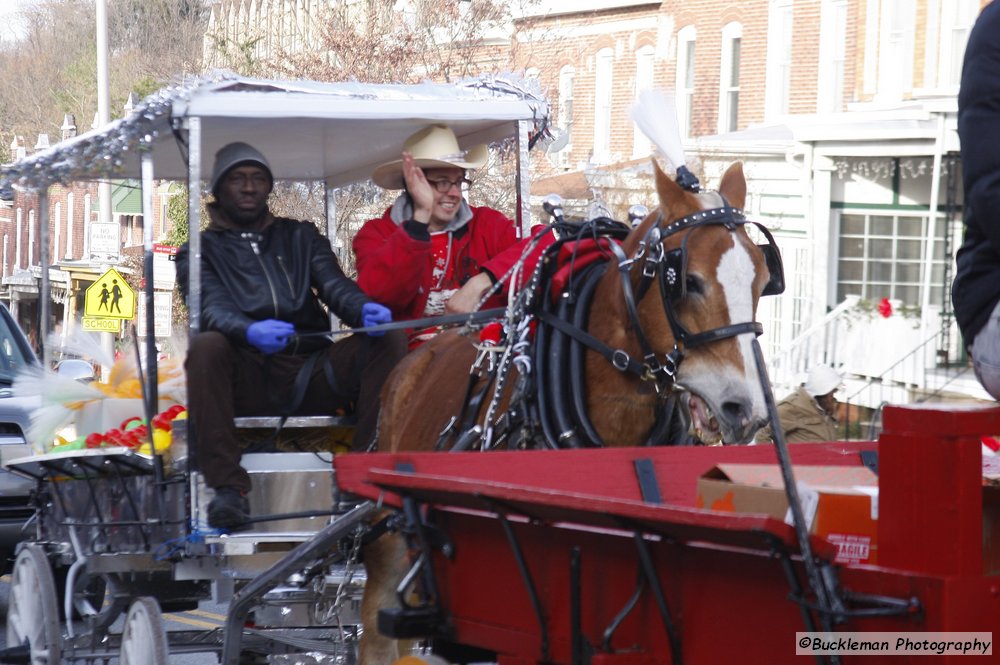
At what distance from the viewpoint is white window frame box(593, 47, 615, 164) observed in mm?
28016

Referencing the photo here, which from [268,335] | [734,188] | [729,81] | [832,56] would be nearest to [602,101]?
[729,81]

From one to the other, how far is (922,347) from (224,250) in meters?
13.8

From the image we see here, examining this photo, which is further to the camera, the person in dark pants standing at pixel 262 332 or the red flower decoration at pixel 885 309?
the red flower decoration at pixel 885 309

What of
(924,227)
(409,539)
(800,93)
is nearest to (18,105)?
(800,93)

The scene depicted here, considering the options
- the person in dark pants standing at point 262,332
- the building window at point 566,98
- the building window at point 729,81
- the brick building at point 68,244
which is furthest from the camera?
the brick building at point 68,244

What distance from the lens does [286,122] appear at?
696 centimetres

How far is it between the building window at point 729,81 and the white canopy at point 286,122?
18500 mm

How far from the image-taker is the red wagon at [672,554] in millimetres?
2836

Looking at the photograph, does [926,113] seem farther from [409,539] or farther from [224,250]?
[409,539]

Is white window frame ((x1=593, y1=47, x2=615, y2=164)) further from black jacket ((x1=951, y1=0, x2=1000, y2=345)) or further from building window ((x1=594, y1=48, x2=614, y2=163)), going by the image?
black jacket ((x1=951, y1=0, x2=1000, y2=345))

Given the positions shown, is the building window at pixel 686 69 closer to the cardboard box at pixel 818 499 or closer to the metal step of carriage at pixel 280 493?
the metal step of carriage at pixel 280 493

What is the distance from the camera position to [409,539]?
4129 mm

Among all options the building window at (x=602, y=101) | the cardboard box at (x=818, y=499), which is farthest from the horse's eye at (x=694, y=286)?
the building window at (x=602, y=101)

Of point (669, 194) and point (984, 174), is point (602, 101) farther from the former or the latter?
point (984, 174)
